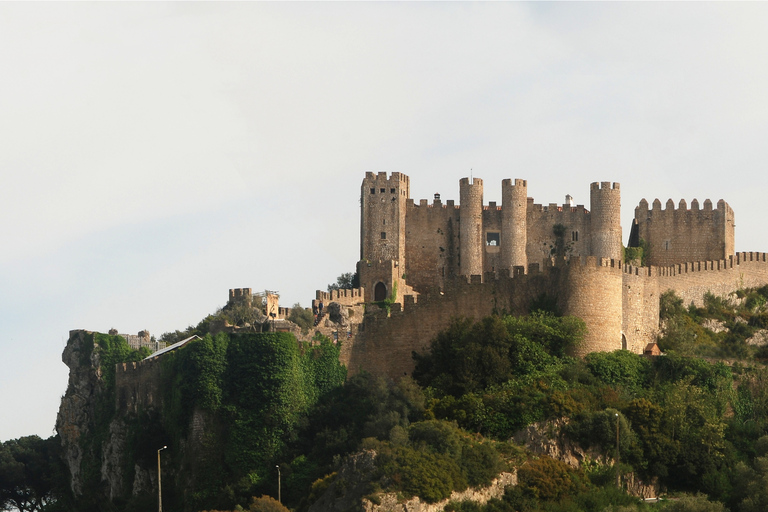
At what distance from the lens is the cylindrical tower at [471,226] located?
243 feet

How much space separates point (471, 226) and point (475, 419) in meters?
20.4

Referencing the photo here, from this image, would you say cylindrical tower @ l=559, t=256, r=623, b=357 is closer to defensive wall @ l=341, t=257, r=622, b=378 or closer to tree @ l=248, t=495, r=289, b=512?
defensive wall @ l=341, t=257, r=622, b=378

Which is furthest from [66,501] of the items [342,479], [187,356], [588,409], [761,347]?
[761,347]

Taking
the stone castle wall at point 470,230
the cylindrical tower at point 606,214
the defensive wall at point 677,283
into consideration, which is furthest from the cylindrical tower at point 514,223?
the defensive wall at point 677,283

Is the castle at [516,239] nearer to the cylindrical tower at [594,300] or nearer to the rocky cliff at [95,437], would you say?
the cylindrical tower at [594,300]

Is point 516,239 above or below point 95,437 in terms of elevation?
above

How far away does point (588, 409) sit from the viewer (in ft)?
183

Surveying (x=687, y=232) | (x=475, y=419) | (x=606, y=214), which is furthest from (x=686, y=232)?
(x=475, y=419)

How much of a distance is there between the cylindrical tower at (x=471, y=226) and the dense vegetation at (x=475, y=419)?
41.6ft

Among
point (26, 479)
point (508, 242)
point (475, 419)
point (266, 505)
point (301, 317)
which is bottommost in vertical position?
point (26, 479)

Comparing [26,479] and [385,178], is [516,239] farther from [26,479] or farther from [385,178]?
[26,479]

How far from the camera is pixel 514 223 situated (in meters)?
74.1

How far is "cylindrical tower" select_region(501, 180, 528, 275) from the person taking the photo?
73.8m

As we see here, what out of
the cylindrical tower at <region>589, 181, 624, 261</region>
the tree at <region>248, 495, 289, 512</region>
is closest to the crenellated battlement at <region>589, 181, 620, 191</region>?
the cylindrical tower at <region>589, 181, 624, 261</region>
